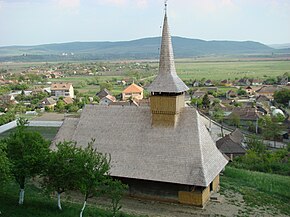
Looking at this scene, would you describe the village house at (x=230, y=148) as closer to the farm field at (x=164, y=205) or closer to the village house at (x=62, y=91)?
the farm field at (x=164, y=205)

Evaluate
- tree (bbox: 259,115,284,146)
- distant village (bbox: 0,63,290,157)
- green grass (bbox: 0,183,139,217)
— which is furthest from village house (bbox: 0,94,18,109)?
green grass (bbox: 0,183,139,217)

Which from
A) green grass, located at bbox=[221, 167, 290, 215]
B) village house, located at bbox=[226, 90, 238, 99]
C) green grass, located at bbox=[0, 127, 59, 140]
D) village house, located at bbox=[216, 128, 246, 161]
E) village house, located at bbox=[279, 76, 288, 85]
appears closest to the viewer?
green grass, located at bbox=[221, 167, 290, 215]

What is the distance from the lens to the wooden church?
1805 centimetres

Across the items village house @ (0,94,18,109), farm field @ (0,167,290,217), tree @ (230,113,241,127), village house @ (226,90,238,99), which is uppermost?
farm field @ (0,167,290,217)

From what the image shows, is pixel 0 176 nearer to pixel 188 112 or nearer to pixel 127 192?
pixel 127 192

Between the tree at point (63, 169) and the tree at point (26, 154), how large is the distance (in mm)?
445

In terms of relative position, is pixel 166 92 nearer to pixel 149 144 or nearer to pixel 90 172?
pixel 149 144

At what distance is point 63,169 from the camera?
1408cm

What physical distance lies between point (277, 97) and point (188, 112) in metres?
54.2

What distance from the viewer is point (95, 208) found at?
1680 centimetres

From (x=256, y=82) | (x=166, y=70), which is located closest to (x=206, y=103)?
(x=166, y=70)

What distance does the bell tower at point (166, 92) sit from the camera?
1964cm

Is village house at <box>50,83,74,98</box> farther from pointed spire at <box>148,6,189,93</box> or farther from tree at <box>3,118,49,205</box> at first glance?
tree at <box>3,118,49,205</box>

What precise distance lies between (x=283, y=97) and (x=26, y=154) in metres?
60.9
